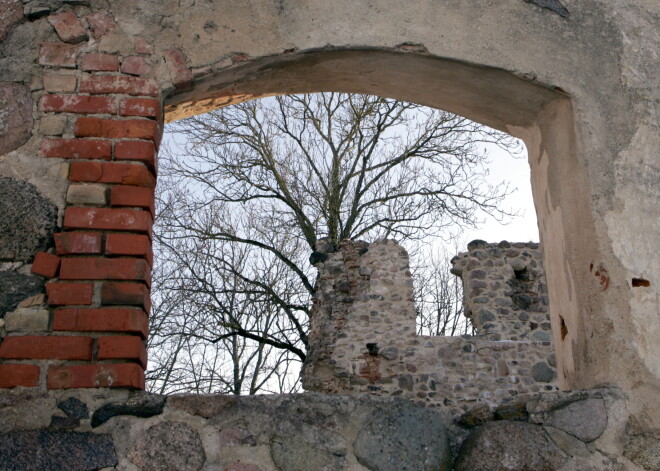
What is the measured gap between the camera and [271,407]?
8.05ft

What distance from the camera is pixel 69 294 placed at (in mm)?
2490

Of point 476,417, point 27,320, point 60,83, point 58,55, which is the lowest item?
point 476,417

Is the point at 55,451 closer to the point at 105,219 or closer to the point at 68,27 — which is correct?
the point at 105,219

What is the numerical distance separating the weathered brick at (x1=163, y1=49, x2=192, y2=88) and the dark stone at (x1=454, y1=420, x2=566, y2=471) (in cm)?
171

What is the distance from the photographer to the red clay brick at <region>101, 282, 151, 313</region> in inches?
98.3

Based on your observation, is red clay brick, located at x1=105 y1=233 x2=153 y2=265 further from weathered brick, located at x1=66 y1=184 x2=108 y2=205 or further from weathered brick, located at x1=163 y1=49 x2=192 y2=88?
weathered brick, located at x1=163 y1=49 x2=192 y2=88

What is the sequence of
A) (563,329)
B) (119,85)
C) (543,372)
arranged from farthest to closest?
(543,372), (563,329), (119,85)

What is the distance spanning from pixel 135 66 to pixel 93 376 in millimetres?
1211

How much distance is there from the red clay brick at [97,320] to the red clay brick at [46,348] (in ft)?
0.14

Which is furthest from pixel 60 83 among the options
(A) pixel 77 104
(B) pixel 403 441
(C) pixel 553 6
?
(C) pixel 553 6

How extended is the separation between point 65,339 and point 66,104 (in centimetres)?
91

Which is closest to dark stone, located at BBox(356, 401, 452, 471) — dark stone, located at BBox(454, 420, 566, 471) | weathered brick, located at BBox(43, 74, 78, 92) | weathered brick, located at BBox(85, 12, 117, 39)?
dark stone, located at BBox(454, 420, 566, 471)

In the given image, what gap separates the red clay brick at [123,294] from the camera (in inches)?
98.3

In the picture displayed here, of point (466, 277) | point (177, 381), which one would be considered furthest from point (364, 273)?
point (177, 381)
